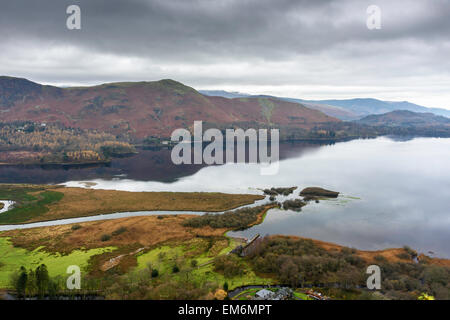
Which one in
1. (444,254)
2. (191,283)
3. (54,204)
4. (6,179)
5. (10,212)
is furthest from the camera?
(6,179)

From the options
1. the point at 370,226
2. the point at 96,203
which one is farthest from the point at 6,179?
the point at 370,226

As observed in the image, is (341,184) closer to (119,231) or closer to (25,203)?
(119,231)

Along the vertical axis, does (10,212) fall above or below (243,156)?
below

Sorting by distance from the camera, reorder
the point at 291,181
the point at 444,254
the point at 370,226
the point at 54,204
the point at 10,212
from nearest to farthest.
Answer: the point at 444,254 → the point at 370,226 → the point at 10,212 → the point at 54,204 → the point at 291,181

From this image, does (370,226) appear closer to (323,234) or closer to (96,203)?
(323,234)

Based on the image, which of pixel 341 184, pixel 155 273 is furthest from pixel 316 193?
pixel 155 273

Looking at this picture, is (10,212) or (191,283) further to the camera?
(10,212)
